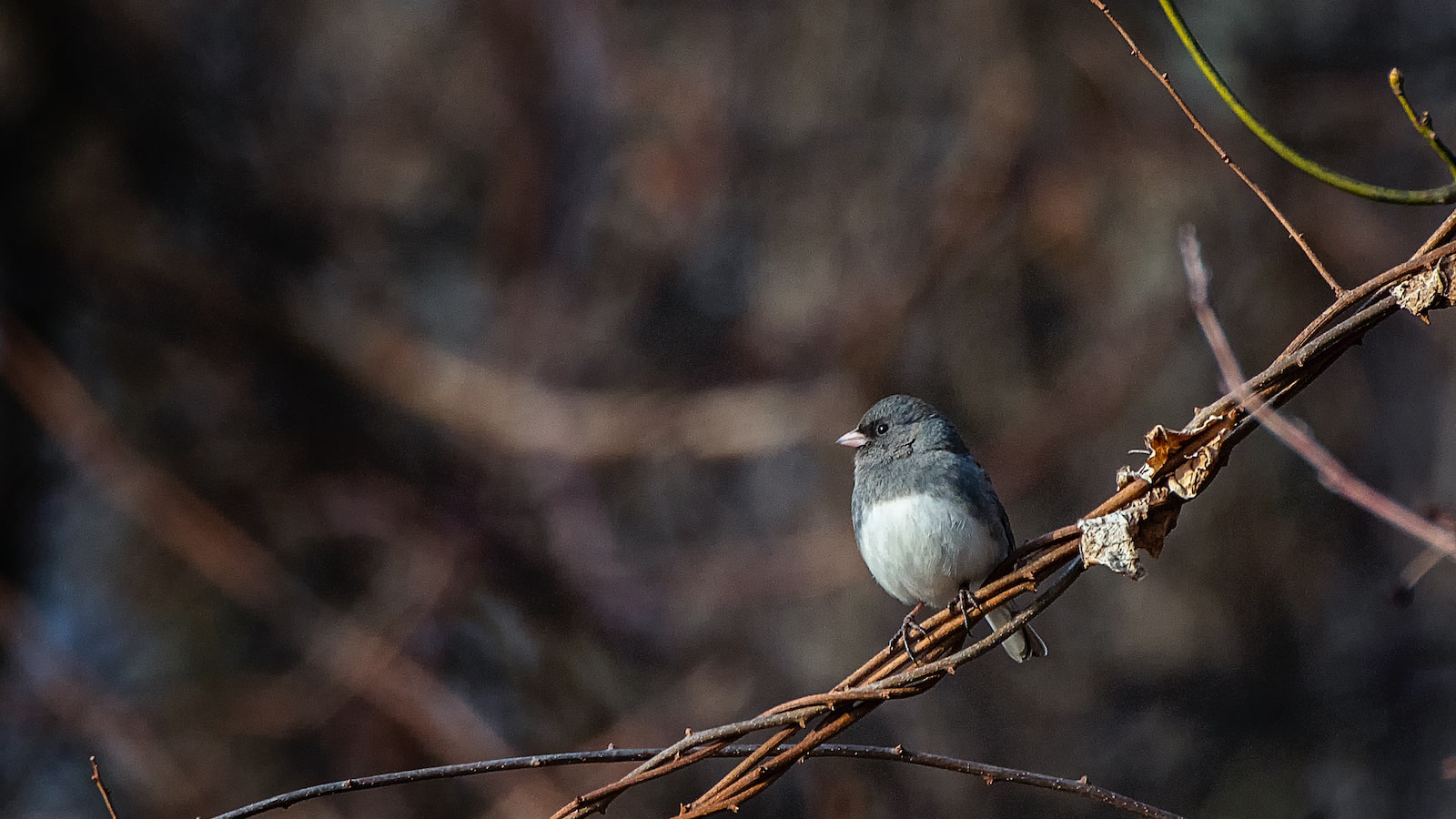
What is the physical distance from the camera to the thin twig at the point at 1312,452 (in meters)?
1.15

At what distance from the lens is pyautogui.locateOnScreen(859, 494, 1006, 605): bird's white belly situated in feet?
7.72

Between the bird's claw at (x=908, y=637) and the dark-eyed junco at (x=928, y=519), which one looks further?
the dark-eyed junco at (x=928, y=519)

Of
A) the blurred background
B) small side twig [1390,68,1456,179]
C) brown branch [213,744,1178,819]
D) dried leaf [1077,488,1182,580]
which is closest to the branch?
small side twig [1390,68,1456,179]

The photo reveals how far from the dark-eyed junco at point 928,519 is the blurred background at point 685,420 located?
2.69m

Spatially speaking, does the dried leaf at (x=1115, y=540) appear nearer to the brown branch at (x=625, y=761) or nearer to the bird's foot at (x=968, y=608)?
the bird's foot at (x=968, y=608)

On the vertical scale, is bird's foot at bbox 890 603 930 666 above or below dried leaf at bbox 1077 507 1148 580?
above

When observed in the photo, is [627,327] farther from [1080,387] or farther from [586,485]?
[1080,387]

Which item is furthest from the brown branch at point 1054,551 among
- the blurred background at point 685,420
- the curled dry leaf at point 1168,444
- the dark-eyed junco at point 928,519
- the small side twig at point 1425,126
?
the blurred background at point 685,420

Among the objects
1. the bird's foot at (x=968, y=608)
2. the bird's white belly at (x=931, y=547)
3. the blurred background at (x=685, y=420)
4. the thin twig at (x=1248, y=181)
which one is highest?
the blurred background at (x=685, y=420)

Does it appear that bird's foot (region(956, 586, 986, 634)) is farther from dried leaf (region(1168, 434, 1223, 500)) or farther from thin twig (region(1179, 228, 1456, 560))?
thin twig (region(1179, 228, 1456, 560))

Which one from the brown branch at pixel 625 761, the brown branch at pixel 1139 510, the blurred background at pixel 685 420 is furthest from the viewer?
the blurred background at pixel 685 420

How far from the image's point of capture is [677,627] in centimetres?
580

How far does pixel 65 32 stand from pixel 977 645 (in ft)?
18.5

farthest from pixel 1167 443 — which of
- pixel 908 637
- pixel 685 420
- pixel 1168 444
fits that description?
pixel 685 420
